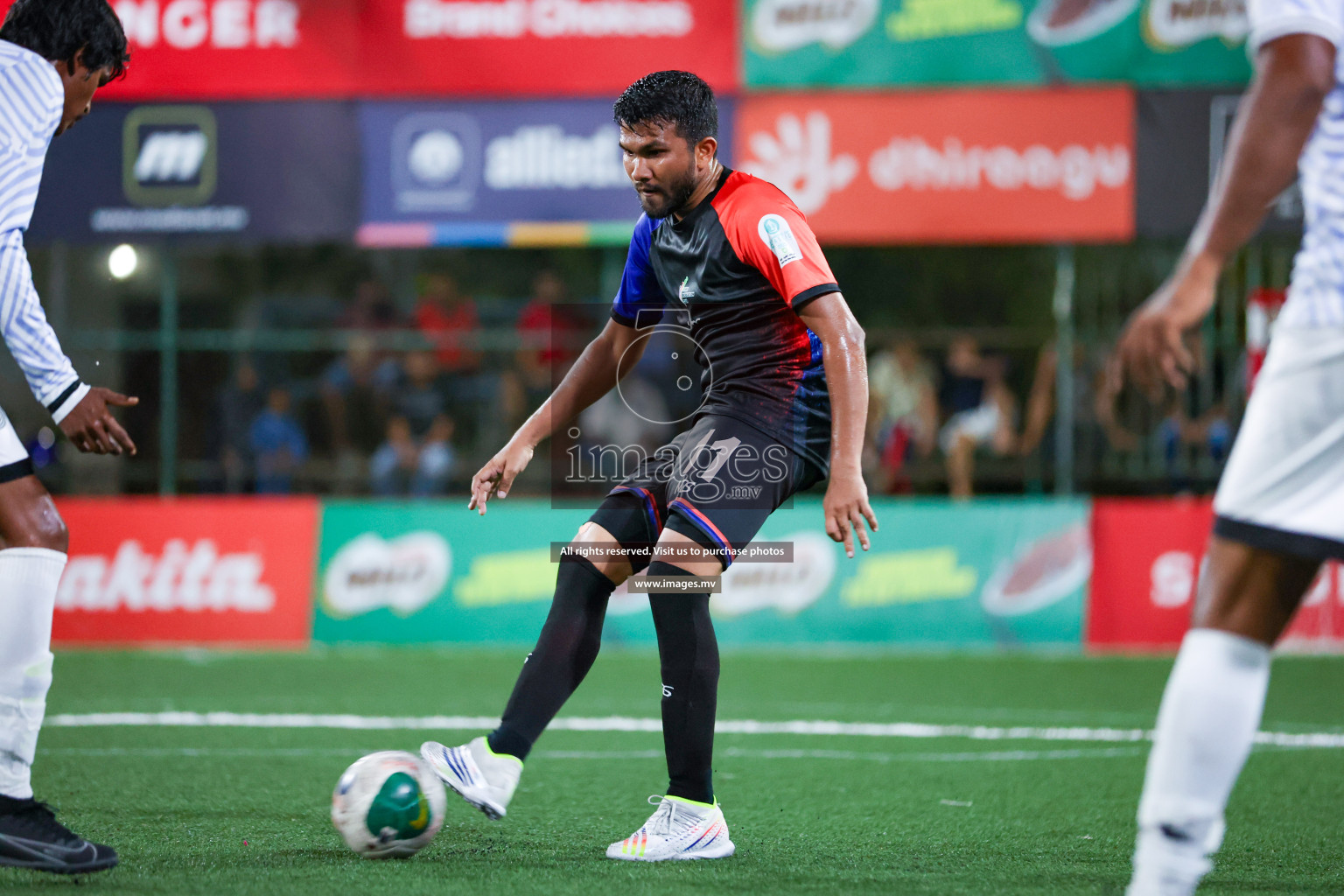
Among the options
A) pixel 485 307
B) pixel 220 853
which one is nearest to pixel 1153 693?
pixel 220 853

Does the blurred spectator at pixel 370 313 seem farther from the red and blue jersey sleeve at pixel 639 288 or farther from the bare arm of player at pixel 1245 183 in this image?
the bare arm of player at pixel 1245 183

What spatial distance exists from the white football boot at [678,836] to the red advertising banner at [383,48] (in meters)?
8.10

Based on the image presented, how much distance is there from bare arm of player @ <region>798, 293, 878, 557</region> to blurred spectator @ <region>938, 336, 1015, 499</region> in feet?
33.1

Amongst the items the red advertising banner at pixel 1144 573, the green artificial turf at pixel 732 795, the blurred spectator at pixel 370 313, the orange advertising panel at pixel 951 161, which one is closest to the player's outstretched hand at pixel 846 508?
the green artificial turf at pixel 732 795

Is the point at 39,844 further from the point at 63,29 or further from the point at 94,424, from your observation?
the point at 63,29

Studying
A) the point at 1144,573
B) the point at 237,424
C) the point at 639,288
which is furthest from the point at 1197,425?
the point at 639,288

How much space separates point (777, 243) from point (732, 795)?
215 centimetres

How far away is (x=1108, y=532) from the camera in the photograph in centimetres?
1067

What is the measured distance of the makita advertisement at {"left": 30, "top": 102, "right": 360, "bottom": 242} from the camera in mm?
11430

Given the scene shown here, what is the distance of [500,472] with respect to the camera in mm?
4367

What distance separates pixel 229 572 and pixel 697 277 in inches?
293

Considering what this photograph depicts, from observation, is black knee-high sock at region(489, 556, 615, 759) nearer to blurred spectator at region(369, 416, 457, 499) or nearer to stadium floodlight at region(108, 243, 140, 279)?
stadium floodlight at region(108, 243, 140, 279)

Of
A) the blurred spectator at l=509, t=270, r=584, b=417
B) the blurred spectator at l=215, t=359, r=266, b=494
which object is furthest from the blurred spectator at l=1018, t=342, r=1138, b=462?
the blurred spectator at l=215, t=359, r=266, b=494

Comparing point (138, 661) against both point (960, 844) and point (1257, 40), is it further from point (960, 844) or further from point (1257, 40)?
point (1257, 40)
